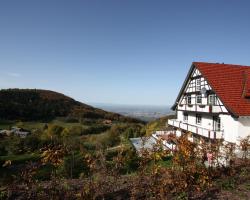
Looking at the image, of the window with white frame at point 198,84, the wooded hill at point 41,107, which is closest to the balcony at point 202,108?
the window with white frame at point 198,84

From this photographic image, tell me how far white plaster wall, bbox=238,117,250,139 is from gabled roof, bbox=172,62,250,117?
58 centimetres

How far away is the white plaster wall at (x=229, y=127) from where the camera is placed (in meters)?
23.1

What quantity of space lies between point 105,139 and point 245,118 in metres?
21.3

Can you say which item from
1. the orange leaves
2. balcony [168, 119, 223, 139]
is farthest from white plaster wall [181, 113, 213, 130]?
the orange leaves

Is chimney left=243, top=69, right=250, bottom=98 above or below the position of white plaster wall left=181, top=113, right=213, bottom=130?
above

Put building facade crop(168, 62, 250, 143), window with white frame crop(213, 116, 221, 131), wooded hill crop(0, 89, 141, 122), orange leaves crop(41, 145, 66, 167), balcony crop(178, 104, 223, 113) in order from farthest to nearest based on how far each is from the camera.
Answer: wooded hill crop(0, 89, 141, 122) → window with white frame crop(213, 116, 221, 131) → balcony crop(178, 104, 223, 113) → building facade crop(168, 62, 250, 143) → orange leaves crop(41, 145, 66, 167)

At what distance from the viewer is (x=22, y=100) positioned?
88.1 meters

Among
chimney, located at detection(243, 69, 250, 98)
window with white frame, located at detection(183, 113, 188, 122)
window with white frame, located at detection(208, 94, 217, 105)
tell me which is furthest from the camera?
window with white frame, located at detection(183, 113, 188, 122)

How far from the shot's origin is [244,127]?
75.5 feet

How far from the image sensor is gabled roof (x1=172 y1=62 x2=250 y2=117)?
78.0 feet

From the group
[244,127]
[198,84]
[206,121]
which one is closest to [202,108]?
[206,121]

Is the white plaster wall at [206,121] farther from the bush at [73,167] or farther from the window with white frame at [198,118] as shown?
the bush at [73,167]

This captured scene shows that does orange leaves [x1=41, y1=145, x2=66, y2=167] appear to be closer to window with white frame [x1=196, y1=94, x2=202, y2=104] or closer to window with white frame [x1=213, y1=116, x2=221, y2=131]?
window with white frame [x1=213, y1=116, x2=221, y2=131]

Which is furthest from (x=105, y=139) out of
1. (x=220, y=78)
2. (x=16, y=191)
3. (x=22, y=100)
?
(x=22, y=100)
